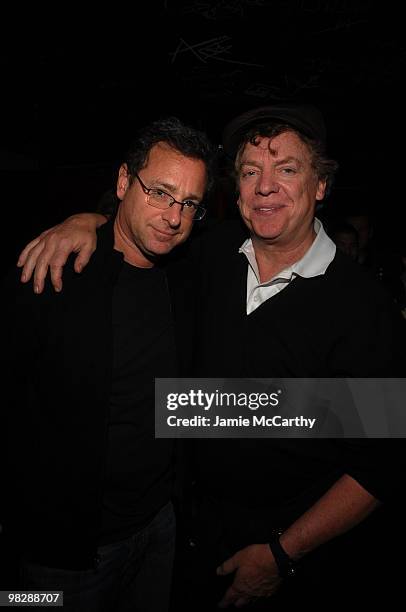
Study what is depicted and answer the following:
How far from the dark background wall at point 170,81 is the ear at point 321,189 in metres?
2.19

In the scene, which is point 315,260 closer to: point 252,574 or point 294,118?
point 294,118

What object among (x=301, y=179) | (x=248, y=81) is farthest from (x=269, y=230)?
(x=248, y=81)

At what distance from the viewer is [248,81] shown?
Result: 429 cm

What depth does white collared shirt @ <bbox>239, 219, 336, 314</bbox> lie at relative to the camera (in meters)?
1.58

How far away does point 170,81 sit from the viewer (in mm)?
4203

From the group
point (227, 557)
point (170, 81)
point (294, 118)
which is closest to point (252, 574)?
point (227, 557)

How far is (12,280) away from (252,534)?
4.46 ft

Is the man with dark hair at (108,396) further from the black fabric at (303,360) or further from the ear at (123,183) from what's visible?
the black fabric at (303,360)

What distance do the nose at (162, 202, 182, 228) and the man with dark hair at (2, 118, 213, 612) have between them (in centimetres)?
1

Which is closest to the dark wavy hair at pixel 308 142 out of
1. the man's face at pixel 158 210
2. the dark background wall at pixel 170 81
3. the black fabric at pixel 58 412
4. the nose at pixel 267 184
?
the nose at pixel 267 184

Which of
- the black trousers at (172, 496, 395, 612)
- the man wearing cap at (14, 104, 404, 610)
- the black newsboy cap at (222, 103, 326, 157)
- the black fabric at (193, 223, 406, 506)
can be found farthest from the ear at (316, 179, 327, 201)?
the black trousers at (172, 496, 395, 612)

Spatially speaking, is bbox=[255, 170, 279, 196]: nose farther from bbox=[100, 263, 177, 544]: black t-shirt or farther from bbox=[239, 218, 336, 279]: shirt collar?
bbox=[100, 263, 177, 544]: black t-shirt

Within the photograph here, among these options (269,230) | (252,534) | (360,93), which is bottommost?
(252,534)

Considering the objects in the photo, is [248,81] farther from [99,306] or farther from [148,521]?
[148,521]
